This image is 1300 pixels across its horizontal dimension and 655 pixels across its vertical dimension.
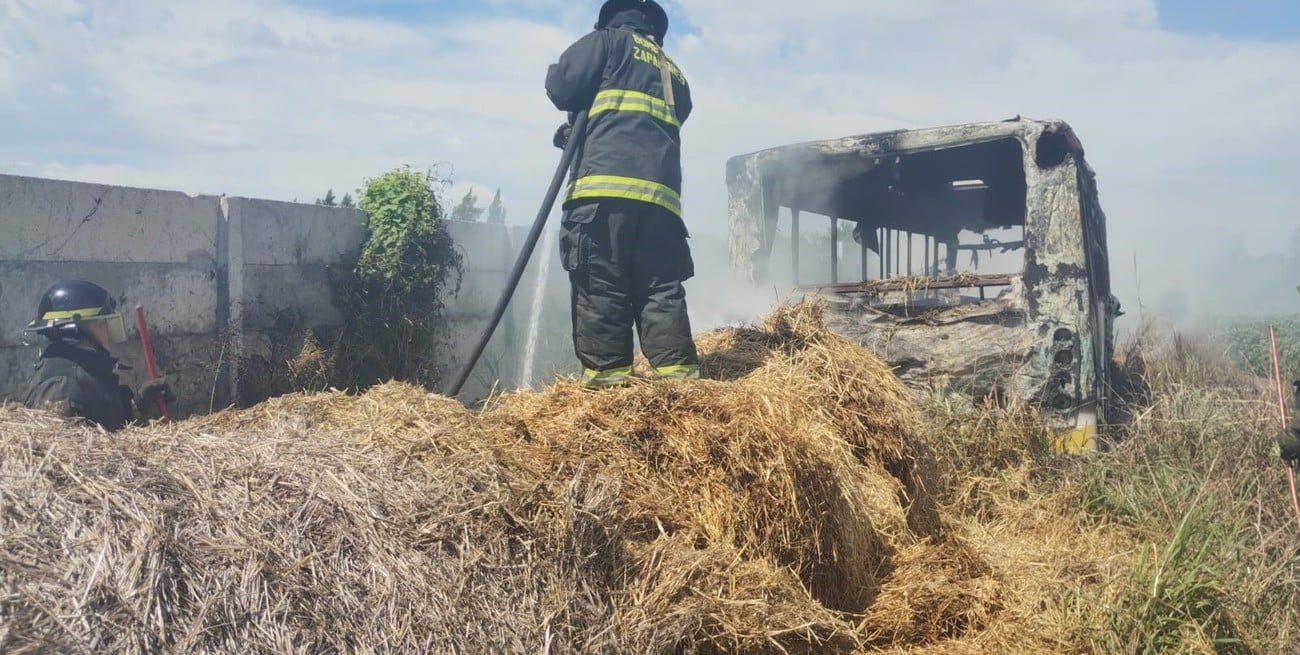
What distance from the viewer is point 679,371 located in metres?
3.99

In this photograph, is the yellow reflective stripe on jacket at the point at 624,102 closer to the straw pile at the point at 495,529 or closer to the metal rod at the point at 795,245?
the straw pile at the point at 495,529

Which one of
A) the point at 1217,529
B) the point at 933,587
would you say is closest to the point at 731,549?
the point at 933,587

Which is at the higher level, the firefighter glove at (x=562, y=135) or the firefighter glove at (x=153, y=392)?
the firefighter glove at (x=562, y=135)

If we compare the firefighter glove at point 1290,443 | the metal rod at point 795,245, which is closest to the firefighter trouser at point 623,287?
the metal rod at point 795,245

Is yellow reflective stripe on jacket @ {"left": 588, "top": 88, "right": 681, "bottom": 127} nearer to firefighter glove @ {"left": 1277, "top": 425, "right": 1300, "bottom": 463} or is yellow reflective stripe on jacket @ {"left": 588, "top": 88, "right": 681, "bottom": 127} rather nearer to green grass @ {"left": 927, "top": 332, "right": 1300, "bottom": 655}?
green grass @ {"left": 927, "top": 332, "right": 1300, "bottom": 655}

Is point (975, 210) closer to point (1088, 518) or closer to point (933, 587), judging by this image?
point (1088, 518)

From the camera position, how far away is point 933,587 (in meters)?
3.46

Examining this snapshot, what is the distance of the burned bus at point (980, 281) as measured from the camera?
17.3 feet

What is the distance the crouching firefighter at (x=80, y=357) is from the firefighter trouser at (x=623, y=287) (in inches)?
77.4

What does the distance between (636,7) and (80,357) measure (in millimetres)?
2951

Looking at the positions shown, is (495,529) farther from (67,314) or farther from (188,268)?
(188,268)

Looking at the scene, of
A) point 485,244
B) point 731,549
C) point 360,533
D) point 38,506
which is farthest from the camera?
point 485,244

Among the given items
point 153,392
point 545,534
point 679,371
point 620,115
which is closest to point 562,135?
point 620,115

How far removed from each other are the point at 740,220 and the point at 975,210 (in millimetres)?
4644
